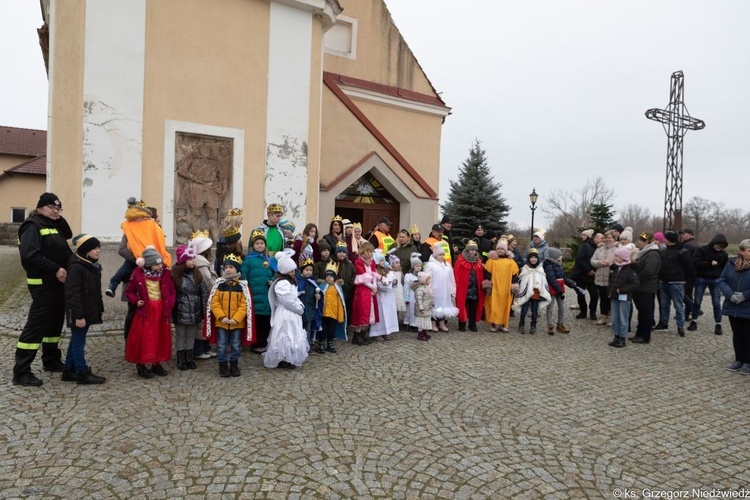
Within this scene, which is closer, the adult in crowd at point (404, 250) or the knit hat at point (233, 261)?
the knit hat at point (233, 261)

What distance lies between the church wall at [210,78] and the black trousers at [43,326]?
3932 millimetres

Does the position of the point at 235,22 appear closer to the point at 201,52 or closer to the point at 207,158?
the point at 201,52

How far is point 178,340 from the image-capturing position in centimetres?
606

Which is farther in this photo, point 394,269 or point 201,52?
point 201,52

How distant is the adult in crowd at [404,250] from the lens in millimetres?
9078

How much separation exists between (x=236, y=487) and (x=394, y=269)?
5.61m

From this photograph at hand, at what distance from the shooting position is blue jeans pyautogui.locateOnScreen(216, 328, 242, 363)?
5.89 metres

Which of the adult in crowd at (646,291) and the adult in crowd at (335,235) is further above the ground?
the adult in crowd at (335,235)

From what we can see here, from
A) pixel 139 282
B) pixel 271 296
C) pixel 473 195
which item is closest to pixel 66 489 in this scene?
pixel 139 282

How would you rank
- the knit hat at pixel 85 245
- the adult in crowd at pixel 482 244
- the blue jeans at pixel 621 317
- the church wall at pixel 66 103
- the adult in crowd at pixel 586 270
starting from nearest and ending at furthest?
1. the knit hat at pixel 85 245
2. the blue jeans at pixel 621 317
3. the church wall at pixel 66 103
4. the adult in crowd at pixel 586 270
5. the adult in crowd at pixel 482 244

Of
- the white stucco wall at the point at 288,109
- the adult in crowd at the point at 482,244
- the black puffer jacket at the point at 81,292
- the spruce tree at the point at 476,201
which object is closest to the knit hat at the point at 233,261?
the black puffer jacket at the point at 81,292

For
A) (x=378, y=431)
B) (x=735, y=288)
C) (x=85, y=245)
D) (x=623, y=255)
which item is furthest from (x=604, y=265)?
(x=85, y=245)

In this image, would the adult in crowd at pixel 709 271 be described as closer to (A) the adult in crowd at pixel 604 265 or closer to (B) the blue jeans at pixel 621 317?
(A) the adult in crowd at pixel 604 265

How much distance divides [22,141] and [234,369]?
166 feet
